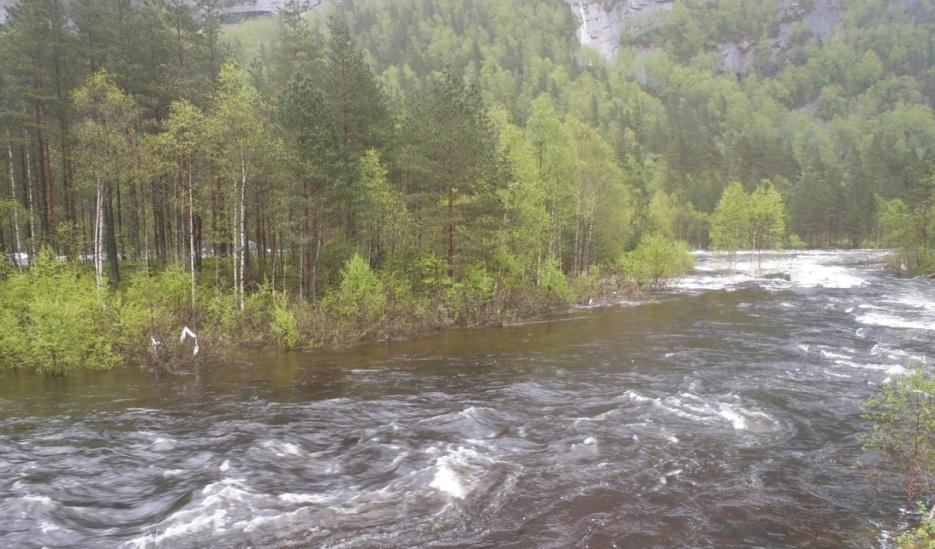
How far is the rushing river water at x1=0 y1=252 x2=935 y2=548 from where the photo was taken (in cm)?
1086

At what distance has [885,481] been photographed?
41.1ft

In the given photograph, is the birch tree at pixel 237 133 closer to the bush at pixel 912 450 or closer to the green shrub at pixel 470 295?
the green shrub at pixel 470 295

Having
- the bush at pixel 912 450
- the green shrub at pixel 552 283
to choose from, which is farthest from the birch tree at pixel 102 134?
the bush at pixel 912 450

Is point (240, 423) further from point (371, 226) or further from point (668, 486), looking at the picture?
point (371, 226)

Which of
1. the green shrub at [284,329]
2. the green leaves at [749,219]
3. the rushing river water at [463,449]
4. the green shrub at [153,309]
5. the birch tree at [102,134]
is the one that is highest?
the birch tree at [102,134]

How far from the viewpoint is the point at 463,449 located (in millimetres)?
14961

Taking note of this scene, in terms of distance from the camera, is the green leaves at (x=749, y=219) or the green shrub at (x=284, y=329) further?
the green leaves at (x=749, y=219)

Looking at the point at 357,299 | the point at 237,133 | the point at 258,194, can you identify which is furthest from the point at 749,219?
the point at 237,133

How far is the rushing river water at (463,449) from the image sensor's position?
10.9 metres

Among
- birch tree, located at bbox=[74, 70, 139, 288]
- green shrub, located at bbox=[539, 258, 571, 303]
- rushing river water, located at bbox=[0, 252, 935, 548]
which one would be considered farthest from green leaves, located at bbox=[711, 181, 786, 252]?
birch tree, located at bbox=[74, 70, 139, 288]

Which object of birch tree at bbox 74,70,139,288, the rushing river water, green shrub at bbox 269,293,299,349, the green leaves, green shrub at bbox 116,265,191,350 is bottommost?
the rushing river water

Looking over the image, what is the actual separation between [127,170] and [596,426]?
80.5 feet

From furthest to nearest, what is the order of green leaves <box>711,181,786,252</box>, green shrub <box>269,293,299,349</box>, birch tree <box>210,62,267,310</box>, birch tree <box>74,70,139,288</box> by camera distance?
1. green leaves <box>711,181,786,252</box>
2. birch tree <box>210,62,267,310</box>
3. green shrub <box>269,293,299,349</box>
4. birch tree <box>74,70,139,288</box>

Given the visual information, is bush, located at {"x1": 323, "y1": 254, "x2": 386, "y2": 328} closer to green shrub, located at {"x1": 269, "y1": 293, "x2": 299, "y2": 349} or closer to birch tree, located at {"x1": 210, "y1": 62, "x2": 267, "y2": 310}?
green shrub, located at {"x1": 269, "y1": 293, "x2": 299, "y2": 349}
